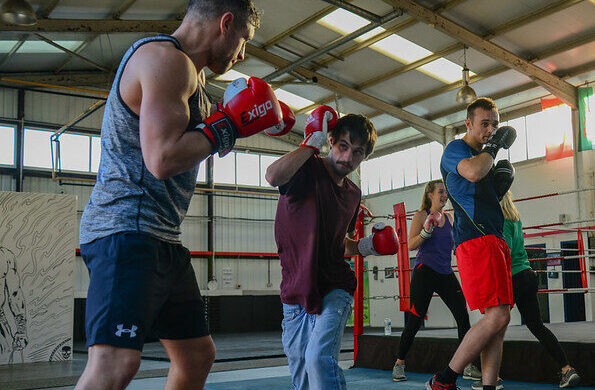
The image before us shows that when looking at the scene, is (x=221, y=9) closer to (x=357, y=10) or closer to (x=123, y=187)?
(x=123, y=187)

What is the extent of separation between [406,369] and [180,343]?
3487 mm

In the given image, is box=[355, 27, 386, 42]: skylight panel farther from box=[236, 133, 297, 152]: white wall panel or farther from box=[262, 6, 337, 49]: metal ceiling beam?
box=[236, 133, 297, 152]: white wall panel

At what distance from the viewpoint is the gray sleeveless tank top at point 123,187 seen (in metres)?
1.56

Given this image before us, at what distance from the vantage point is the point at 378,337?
505 cm

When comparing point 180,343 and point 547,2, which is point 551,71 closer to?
point 547,2

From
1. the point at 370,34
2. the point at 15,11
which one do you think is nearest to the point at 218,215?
the point at 370,34

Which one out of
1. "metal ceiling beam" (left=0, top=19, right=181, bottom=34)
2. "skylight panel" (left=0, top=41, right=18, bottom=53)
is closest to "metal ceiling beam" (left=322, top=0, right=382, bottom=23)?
"metal ceiling beam" (left=0, top=19, right=181, bottom=34)

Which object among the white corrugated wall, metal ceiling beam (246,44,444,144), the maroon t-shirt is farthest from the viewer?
the white corrugated wall

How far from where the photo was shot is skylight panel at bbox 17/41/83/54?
38.5ft

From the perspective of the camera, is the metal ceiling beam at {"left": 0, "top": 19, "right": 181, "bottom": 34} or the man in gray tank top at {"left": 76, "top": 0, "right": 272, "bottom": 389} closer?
the man in gray tank top at {"left": 76, "top": 0, "right": 272, "bottom": 389}

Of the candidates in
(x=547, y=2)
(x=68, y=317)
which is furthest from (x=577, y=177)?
(x=68, y=317)

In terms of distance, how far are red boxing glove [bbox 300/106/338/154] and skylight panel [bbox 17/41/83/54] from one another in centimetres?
1087

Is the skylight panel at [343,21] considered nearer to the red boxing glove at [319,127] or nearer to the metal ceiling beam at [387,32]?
the metal ceiling beam at [387,32]

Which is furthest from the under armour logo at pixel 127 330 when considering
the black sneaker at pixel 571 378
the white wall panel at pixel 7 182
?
the white wall panel at pixel 7 182
